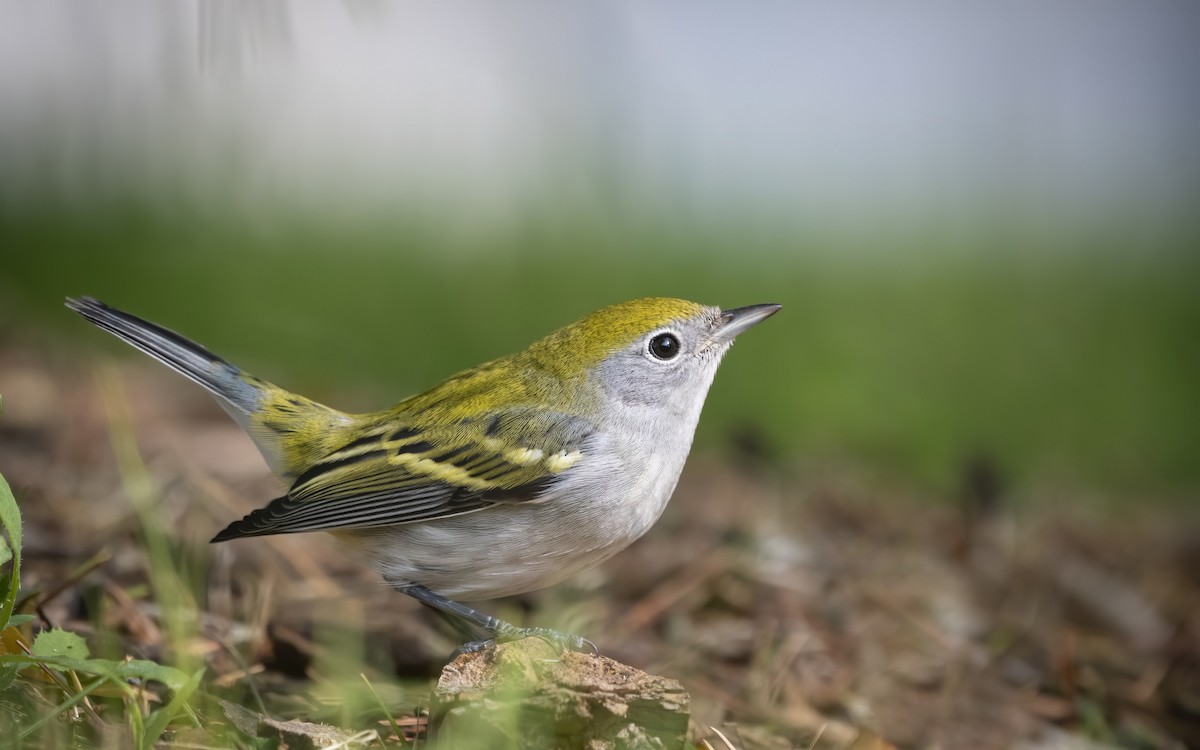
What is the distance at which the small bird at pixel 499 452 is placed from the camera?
3785 mm

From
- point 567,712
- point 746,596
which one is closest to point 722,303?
point 746,596

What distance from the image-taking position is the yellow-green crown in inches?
167

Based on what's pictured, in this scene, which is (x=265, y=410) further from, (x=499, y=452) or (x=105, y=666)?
(x=105, y=666)

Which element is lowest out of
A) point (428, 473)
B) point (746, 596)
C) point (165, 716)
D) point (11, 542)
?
point (746, 596)

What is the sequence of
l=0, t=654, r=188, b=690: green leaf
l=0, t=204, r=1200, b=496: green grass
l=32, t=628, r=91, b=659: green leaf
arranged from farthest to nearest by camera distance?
1. l=0, t=204, r=1200, b=496: green grass
2. l=32, t=628, r=91, b=659: green leaf
3. l=0, t=654, r=188, b=690: green leaf

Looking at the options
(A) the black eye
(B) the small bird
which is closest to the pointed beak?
(B) the small bird

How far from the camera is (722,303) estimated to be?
7.94m

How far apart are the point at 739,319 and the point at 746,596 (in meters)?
1.42

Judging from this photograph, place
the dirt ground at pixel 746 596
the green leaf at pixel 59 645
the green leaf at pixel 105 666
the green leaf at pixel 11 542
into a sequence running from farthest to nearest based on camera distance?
the dirt ground at pixel 746 596 < the green leaf at pixel 59 645 < the green leaf at pixel 11 542 < the green leaf at pixel 105 666

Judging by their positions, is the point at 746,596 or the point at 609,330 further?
the point at 746,596

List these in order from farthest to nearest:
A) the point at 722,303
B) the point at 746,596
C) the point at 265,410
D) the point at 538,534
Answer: the point at 722,303, the point at 746,596, the point at 265,410, the point at 538,534

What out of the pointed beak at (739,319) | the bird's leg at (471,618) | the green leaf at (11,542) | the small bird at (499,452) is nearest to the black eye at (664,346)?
the small bird at (499,452)

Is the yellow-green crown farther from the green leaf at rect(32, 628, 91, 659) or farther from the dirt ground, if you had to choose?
the green leaf at rect(32, 628, 91, 659)

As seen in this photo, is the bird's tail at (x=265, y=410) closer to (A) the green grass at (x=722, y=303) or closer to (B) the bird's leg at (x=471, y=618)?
(B) the bird's leg at (x=471, y=618)
